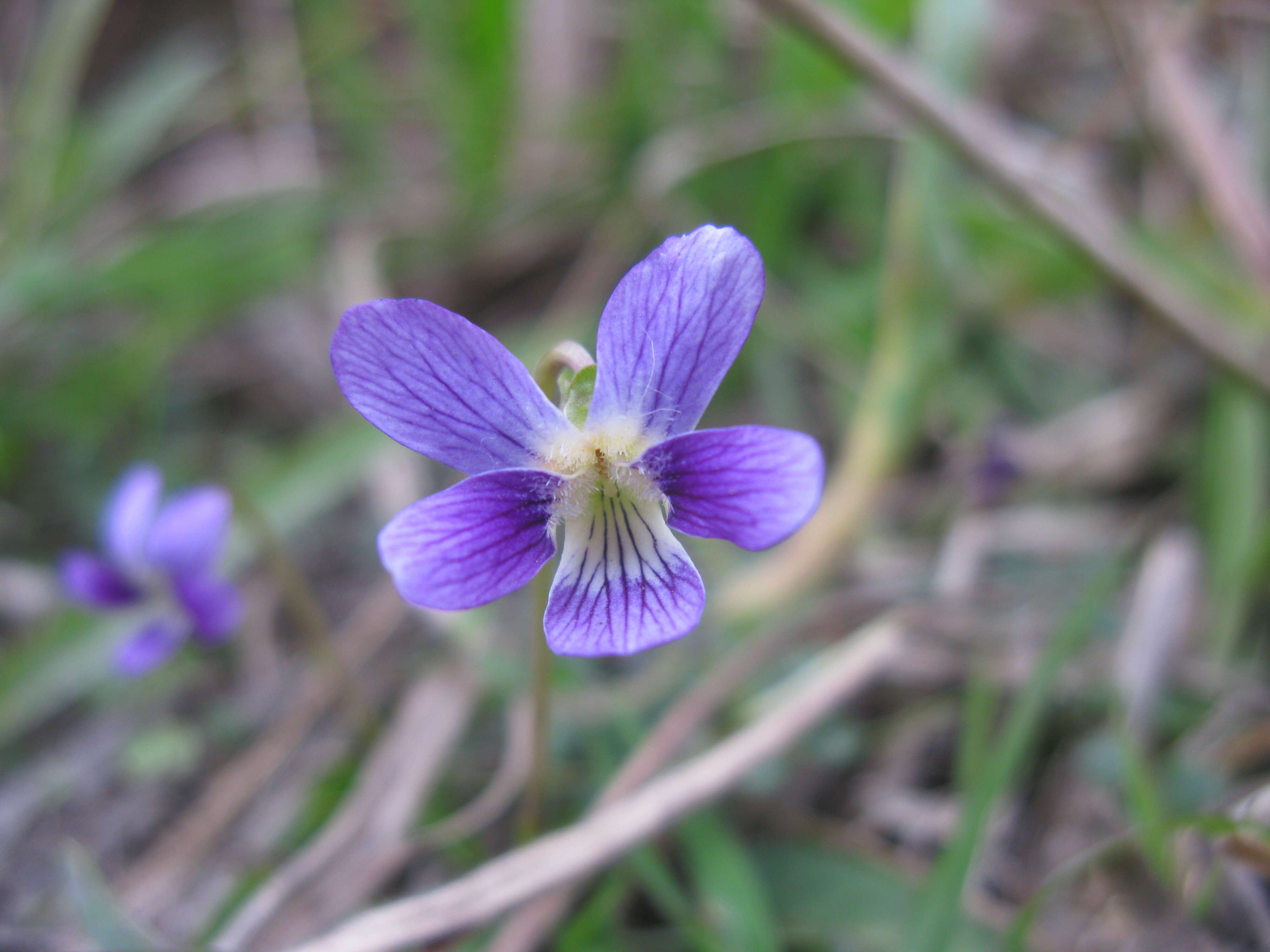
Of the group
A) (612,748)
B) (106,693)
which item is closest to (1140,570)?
(612,748)

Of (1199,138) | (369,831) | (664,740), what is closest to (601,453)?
(664,740)

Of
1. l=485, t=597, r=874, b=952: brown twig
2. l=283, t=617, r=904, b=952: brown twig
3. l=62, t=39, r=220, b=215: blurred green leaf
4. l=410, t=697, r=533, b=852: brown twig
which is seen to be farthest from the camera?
l=62, t=39, r=220, b=215: blurred green leaf

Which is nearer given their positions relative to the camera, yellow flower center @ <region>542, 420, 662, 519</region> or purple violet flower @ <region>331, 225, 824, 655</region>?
purple violet flower @ <region>331, 225, 824, 655</region>

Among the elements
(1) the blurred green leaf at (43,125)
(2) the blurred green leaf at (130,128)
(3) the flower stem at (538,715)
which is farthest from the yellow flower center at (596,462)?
(2) the blurred green leaf at (130,128)

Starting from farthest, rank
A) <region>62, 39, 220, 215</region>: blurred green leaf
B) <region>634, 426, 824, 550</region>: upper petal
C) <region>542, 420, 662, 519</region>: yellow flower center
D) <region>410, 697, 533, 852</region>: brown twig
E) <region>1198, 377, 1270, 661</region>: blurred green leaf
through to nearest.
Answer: <region>62, 39, 220, 215</region>: blurred green leaf
<region>1198, 377, 1270, 661</region>: blurred green leaf
<region>410, 697, 533, 852</region>: brown twig
<region>542, 420, 662, 519</region>: yellow flower center
<region>634, 426, 824, 550</region>: upper petal

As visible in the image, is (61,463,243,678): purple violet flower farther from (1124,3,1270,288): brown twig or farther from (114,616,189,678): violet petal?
(1124,3,1270,288): brown twig

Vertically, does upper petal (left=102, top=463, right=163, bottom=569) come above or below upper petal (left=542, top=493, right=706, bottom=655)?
above

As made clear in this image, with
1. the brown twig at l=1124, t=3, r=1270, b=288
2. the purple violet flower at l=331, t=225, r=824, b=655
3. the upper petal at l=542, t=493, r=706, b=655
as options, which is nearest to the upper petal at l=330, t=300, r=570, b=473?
the purple violet flower at l=331, t=225, r=824, b=655
